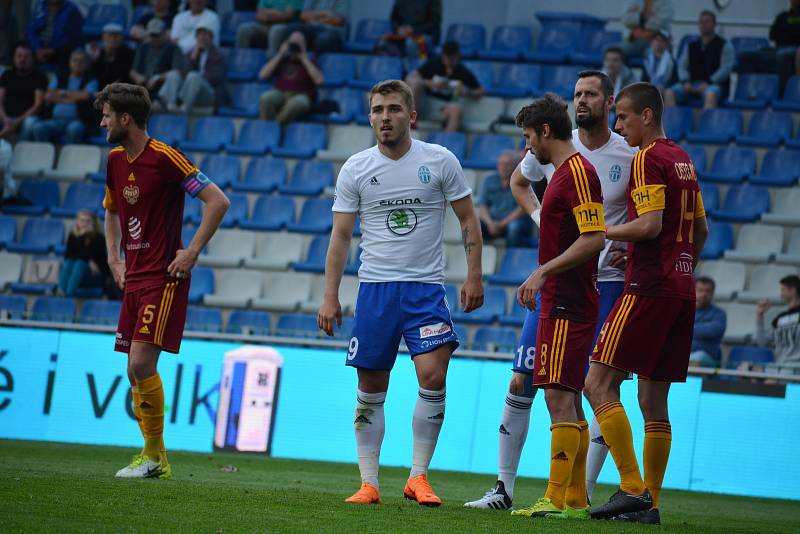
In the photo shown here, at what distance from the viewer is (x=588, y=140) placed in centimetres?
647

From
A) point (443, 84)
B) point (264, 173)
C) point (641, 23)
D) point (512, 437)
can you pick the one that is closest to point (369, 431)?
point (512, 437)

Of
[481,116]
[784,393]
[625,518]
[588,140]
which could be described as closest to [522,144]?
Answer: [481,116]

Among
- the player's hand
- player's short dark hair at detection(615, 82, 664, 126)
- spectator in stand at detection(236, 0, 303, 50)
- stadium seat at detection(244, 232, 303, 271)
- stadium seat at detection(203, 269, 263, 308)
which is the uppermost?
spectator in stand at detection(236, 0, 303, 50)

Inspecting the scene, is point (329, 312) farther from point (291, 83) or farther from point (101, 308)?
point (291, 83)

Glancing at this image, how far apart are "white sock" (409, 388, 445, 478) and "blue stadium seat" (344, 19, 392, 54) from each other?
12.1 metres

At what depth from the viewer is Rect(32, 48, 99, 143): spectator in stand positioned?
53.1 ft

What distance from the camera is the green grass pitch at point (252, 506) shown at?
470cm

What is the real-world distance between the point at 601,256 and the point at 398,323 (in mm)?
1374

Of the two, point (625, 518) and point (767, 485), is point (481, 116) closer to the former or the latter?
point (767, 485)

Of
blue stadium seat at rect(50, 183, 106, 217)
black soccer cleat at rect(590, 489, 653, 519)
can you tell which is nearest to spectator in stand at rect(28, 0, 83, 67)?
blue stadium seat at rect(50, 183, 106, 217)

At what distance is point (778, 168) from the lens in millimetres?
14398

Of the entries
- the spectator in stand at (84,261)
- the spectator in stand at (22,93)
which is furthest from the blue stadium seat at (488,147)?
the spectator in stand at (22,93)

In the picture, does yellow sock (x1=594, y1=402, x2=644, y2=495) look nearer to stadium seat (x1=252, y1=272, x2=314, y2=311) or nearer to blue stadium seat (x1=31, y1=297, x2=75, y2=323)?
stadium seat (x1=252, y1=272, x2=314, y2=311)

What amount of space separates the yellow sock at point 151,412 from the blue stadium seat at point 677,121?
964 cm
